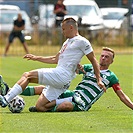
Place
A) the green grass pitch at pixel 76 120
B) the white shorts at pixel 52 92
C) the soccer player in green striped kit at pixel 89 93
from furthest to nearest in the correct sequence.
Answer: the soccer player in green striped kit at pixel 89 93, the white shorts at pixel 52 92, the green grass pitch at pixel 76 120

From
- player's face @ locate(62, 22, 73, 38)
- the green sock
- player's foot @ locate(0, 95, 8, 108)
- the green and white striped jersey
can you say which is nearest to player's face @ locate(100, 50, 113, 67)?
the green and white striped jersey

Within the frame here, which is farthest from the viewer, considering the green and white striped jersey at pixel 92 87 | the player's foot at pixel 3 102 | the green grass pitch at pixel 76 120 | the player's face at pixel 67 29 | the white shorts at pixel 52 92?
the green and white striped jersey at pixel 92 87

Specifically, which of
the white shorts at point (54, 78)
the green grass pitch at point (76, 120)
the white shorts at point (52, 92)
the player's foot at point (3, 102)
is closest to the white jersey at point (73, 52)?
the white shorts at point (54, 78)

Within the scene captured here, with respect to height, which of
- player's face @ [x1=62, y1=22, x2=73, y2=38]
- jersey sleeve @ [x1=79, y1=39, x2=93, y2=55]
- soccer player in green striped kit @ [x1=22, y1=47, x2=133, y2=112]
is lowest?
soccer player in green striped kit @ [x1=22, y1=47, x2=133, y2=112]

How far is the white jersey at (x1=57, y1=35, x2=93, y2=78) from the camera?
11.0 meters

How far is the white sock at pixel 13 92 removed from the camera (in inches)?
426

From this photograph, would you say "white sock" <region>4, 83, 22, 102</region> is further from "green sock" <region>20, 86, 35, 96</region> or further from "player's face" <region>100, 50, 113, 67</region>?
"player's face" <region>100, 50, 113, 67</region>

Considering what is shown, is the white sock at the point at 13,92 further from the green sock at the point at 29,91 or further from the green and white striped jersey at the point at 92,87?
the green and white striped jersey at the point at 92,87

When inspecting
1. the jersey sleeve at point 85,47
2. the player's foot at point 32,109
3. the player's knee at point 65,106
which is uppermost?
the jersey sleeve at point 85,47

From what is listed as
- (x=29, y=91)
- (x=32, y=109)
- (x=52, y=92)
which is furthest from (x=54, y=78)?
(x=29, y=91)

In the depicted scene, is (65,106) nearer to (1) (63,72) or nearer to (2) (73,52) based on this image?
(1) (63,72)

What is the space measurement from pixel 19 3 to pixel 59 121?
28.7 metres

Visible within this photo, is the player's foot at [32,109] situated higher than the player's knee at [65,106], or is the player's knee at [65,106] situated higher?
the player's knee at [65,106]

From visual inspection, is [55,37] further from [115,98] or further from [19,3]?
[115,98]
